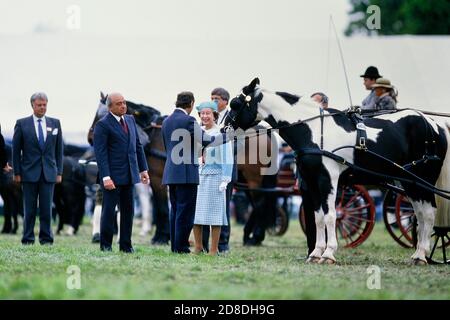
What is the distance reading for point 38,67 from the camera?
21297 mm

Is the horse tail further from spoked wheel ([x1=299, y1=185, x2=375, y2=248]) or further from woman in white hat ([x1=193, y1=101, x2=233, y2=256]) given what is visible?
spoked wheel ([x1=299, y1=185, x2=375, y2=248])

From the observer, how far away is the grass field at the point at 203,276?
773 centimetres

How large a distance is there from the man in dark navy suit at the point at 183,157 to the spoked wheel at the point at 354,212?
360cm

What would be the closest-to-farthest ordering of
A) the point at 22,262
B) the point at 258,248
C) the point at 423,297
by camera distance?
1. the point at 423,297
2. the point at 22,262
3. the point at 258,248

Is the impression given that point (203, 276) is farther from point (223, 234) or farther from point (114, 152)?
point (223, 234)

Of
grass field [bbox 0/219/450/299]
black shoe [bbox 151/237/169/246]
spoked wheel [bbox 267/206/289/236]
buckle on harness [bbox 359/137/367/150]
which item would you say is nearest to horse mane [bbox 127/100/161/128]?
black shoe [bbox 151/237/169/246]

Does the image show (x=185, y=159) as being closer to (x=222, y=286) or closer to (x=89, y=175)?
(x=222, y=286)

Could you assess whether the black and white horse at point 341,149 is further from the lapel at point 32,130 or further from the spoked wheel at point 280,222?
the spoked wheel at point 280,222

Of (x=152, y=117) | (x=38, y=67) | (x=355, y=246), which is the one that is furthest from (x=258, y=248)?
(x=38, y=67)

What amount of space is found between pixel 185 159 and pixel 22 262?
91.9 inches

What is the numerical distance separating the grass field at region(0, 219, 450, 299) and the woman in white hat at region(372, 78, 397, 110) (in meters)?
2.07

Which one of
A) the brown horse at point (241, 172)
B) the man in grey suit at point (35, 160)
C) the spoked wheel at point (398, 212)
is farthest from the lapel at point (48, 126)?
the spoked wheel at point (398, 212)

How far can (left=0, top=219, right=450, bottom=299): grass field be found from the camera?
7727 millimetres
